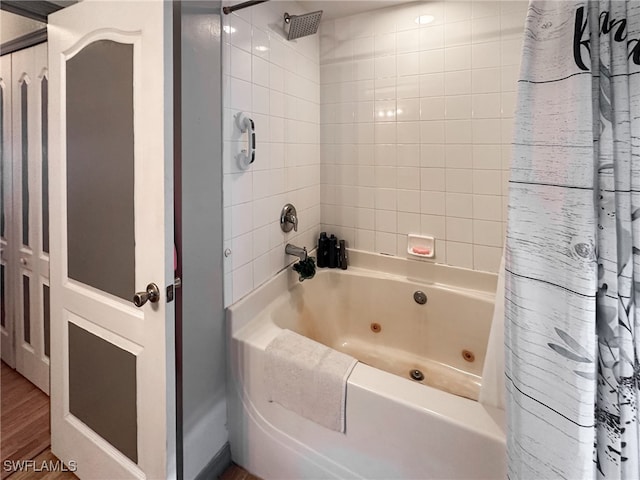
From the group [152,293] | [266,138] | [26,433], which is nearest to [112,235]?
[152,293]

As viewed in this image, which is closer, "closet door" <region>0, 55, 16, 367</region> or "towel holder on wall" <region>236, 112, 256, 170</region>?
"towel holder on wall" <region>236, 112, 256, 170</region>

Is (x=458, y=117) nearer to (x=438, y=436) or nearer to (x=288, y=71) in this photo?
(x=288, y=71)

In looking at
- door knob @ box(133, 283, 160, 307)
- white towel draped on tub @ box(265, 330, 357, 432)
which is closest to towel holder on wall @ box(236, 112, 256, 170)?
door knob @ box(133, 283, 160, 307)

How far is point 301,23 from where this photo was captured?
5.52 ft

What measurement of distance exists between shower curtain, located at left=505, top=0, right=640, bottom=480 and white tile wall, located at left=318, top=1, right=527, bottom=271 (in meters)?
1.08

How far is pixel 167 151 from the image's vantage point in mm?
948

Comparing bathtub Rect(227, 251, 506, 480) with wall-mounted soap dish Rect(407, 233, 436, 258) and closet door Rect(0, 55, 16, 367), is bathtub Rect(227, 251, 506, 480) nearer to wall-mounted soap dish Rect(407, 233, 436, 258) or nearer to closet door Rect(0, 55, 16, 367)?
wall-mounted soap dish Rect(407, 233, 436, 258)

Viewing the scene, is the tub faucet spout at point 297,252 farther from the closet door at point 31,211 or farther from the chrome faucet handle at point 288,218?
the closet door at point 31,211

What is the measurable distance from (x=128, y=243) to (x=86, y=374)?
62cm

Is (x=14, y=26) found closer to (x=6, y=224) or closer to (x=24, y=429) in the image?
(x=6, y=224)

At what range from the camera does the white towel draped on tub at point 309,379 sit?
1.16 metres

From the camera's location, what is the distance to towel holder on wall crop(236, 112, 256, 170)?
1.43m

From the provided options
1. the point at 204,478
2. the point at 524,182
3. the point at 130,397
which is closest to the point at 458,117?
the point at 524,182

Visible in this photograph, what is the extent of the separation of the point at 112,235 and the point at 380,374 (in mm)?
1089
